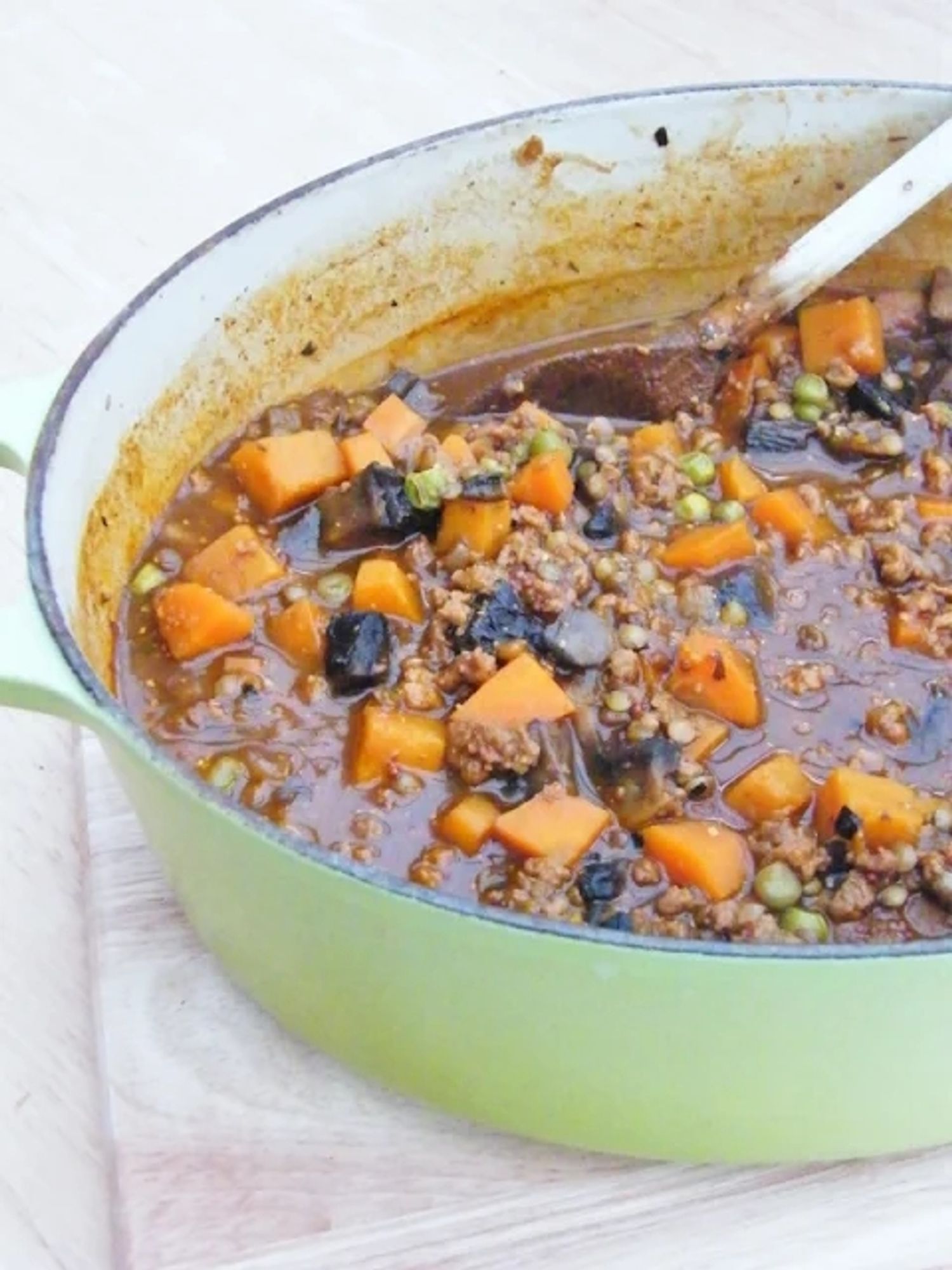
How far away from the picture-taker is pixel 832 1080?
4.82 feet

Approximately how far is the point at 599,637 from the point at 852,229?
0.80 m

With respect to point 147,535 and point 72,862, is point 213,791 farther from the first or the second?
point 147,535

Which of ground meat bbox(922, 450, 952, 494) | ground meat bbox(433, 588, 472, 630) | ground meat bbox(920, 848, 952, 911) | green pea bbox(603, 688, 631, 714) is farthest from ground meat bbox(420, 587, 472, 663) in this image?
ground meat bbox(922, 450, 952, 494)

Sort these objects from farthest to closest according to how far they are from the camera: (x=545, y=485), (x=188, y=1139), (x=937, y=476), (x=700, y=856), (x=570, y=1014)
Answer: (x=937, y=476) → (x=545, y=485) → (x=700, y=856) → (x=188, y=1139) → (x=570, y=1014)

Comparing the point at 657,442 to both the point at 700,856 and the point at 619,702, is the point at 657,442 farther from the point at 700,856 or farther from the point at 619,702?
the point at 700,856

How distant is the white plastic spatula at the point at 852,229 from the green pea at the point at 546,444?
363 millimetres

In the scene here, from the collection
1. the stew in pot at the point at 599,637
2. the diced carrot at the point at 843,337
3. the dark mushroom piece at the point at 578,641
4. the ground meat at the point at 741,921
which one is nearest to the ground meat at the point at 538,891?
the stew in pot at the point at 599,637

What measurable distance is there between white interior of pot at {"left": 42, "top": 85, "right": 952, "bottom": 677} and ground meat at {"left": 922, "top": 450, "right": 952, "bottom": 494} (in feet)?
1.40

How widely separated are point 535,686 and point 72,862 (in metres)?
0.63

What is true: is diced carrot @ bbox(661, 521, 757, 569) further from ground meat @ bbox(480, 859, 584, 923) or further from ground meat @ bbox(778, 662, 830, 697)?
ground meat @ bbox(480, 859, 584, 923)

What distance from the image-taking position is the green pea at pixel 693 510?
7.68ft

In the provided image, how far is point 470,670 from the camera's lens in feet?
6.78

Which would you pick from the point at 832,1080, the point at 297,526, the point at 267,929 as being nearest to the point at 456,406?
the point at 297,526

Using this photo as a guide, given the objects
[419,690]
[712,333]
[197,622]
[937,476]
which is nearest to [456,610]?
[419,690]
